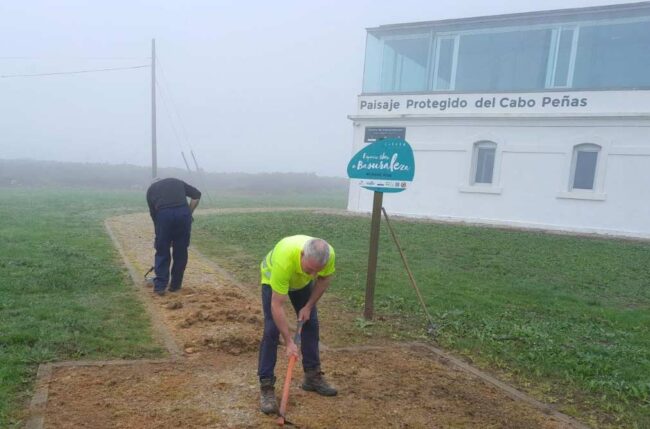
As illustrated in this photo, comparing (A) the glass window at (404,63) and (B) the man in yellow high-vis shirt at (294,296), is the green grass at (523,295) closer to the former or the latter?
(B) the man in yellow high-vis shirt at (294,296)

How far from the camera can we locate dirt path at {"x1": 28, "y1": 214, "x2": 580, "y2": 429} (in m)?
3.65

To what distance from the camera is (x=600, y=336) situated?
6102mm

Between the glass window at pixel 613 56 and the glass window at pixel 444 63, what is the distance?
12.5 feet

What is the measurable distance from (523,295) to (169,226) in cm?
527

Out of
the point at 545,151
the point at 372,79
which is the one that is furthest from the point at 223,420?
the point at 372,79

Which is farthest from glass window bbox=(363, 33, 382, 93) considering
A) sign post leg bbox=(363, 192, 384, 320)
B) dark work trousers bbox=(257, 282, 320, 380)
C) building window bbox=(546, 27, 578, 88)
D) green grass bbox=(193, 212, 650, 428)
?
dark work trousers bbox=(257, 282, 320, 380)

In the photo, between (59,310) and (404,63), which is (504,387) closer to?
(59,310)

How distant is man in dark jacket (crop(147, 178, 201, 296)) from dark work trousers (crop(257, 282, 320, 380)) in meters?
3.15

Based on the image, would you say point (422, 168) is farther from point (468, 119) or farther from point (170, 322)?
point (170, 322)

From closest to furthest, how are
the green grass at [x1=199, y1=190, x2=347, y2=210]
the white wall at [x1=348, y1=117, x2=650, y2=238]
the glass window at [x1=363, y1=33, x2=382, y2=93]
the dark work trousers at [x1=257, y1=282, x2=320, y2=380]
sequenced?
the dark work trousers at [x1=257, y1=282, x2=320, y2=380] → the white wall at [x1=348, y1=117, x2=650, y2=238] → the glass window at [x1=363, y1=33, x2=382, y2=93] → the green grass at [x1=199, y1=190, x2=347, y2=210]

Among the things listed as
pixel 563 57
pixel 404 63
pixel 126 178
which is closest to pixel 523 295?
pixel 563 57

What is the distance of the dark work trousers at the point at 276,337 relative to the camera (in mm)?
3924

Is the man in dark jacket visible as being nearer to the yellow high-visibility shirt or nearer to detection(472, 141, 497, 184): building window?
the yellow high-visibility shirt

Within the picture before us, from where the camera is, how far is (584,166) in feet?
51.0
